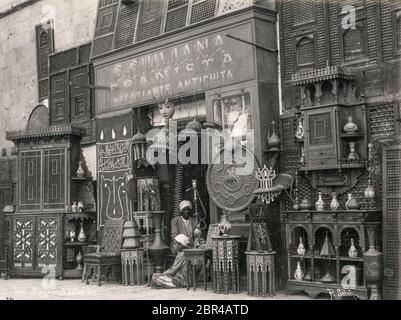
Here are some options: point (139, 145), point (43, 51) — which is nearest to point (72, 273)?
point (139, 145)

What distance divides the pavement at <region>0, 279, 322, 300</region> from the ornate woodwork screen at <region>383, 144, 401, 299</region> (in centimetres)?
128

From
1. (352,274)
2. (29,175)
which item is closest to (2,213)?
(29,175)

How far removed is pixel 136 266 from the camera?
436 inches

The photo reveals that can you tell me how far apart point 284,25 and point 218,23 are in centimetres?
114

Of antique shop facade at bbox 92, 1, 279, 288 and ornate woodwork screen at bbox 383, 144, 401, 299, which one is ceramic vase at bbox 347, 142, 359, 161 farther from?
antique shop facade at bbox 92, 1, 279, 288

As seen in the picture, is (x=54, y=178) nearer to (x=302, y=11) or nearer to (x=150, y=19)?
(x=150, y=19)

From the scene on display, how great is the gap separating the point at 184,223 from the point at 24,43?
27.6 feet

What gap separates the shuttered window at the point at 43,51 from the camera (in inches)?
624

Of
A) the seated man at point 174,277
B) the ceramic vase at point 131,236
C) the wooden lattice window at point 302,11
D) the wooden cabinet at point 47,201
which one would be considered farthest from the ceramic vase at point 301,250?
the wooden cabinet at point 47,201

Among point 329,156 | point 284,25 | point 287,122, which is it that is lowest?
point 329,156

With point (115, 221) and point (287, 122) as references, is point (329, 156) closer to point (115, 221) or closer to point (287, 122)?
point (287, 122)

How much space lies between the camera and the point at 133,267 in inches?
438

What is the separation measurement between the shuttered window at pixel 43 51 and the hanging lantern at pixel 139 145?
4.94 metres

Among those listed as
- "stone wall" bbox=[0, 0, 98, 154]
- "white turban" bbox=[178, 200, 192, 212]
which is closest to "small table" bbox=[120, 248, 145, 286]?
"white turban" bbox=[178, 200, 192, 212]
